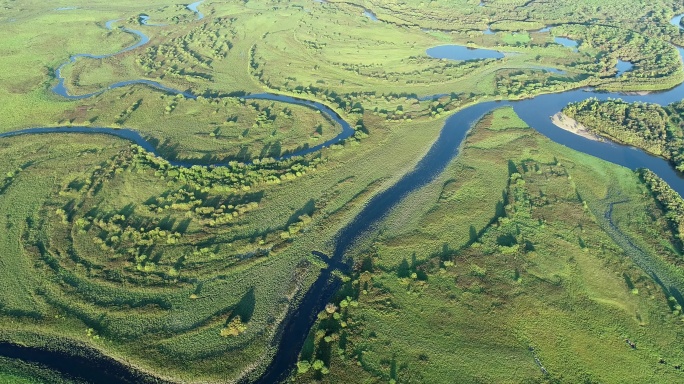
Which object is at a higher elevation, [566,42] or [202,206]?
[566,42]

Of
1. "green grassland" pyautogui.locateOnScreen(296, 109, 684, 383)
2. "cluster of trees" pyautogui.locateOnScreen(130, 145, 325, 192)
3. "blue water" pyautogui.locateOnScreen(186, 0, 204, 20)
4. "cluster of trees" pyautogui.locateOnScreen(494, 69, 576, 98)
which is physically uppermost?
A: "blue water" pyautogui.locateOnScreen(186, 0, 204, 20)

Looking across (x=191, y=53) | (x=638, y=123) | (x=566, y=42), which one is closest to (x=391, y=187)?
(x=638, y=123)

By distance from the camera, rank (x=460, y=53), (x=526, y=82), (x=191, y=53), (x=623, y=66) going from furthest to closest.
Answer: (x=460, y=53) < (x=191, y=53) < (x=623, y=66) < (x=526, y=82)

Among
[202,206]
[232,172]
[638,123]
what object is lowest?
[202,206]

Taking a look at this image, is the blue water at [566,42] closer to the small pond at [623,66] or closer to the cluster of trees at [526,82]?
the small pond at [623,66]

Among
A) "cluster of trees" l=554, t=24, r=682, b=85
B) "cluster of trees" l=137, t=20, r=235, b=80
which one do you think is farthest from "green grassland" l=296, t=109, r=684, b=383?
"cluster of trees" l=137, t=20, r=235, b=80

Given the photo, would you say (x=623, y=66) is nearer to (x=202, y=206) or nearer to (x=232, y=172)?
(x=232, y=172)

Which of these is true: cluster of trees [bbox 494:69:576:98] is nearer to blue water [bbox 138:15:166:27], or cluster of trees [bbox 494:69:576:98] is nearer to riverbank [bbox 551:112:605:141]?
riverbank [bbox 551:112:605:141]
